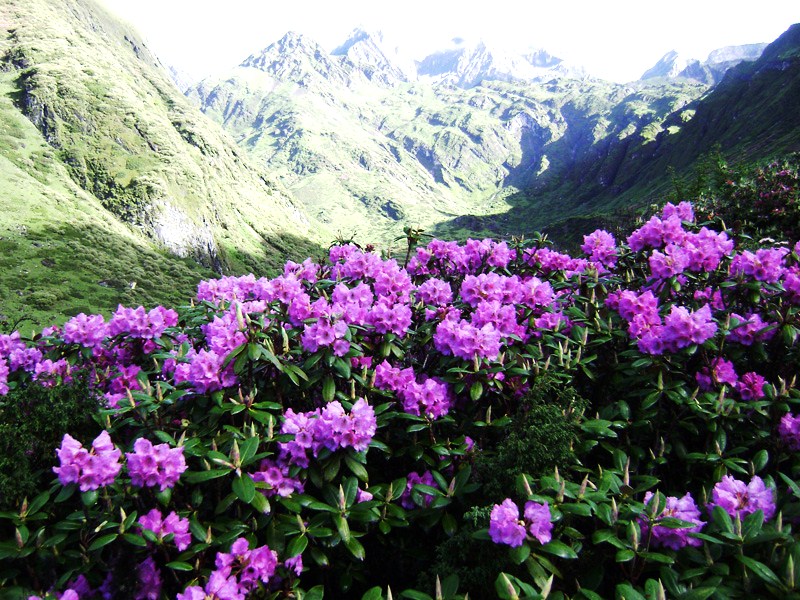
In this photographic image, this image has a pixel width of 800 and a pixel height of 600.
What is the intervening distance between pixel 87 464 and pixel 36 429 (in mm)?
1253

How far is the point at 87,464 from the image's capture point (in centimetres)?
302

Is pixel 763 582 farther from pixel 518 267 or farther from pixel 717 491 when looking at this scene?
pixel 518 267

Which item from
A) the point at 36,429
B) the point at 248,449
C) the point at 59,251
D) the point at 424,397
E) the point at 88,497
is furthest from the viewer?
the point at 59,251

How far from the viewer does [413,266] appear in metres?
7.14

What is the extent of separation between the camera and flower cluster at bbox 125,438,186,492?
119 inches

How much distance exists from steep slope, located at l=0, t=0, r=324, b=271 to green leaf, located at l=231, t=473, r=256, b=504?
399ft

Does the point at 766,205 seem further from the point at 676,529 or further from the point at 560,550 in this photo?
the point at 560,550

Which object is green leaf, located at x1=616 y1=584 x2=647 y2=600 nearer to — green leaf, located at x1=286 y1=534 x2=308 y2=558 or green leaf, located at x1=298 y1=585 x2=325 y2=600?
green leaf, located at x1=298 y1=585 x2=325 y2=600

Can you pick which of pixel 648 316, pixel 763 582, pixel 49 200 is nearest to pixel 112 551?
pixel 763 582

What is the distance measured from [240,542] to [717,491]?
3.32 metres

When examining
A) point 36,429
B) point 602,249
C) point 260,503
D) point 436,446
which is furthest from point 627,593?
point 602,249

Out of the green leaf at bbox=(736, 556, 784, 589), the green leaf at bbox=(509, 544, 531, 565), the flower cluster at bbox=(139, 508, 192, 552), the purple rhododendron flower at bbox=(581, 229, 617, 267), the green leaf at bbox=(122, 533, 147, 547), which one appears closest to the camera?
the green leaf at bbox=(736, 556, 784, 589)

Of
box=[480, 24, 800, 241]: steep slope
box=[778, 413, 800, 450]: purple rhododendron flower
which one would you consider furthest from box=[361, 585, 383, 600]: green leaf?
box=[480, 24, 800, 241]: steep slope

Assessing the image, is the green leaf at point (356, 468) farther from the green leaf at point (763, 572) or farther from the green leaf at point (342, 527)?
the green leaf at point (763, 572)
